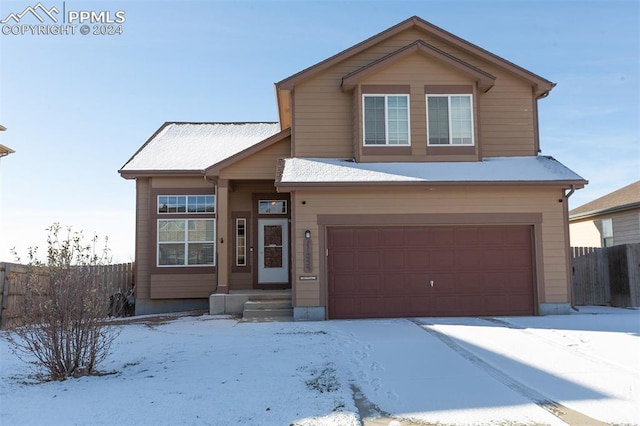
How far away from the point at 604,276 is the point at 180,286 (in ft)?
40.4

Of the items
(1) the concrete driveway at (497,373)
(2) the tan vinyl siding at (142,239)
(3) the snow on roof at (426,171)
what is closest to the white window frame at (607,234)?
(3) the snow on roof at (426,171)

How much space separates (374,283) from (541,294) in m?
3.93

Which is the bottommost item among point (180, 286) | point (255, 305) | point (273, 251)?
point (255, 305)

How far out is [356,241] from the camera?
467 inches

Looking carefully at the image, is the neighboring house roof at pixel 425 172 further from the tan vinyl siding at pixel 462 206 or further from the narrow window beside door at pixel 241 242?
the narrow window beside door at pixel 241 242

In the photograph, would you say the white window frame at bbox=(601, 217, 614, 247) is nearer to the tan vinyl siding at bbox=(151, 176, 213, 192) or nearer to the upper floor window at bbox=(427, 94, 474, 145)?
the upper floor window at bbox=(427, 94, 474, 145)

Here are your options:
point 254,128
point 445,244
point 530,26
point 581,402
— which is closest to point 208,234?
point 254,128

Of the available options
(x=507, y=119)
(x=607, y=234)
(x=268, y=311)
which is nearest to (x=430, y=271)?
(x=268, y=311)

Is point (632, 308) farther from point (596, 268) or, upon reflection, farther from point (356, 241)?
point (356, 241)

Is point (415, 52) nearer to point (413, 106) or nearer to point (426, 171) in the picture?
point (413, 106)

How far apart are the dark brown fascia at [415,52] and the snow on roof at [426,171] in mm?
1937

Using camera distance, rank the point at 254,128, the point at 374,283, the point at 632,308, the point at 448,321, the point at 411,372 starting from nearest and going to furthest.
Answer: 1. the point at 411,372
2. the point at 448,321
3. the point at 374,283
4. the point at 632,308
5. the point at 254,128

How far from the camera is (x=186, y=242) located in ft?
49.3

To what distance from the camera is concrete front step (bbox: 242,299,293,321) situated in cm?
1183
